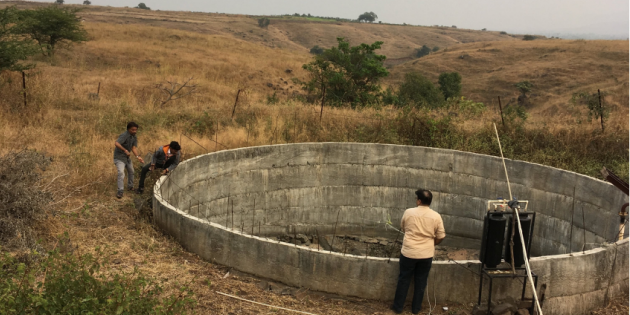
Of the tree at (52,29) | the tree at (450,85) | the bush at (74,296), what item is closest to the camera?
the bush at (74,296)

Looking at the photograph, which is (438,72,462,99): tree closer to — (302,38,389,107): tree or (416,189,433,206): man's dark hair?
(302,38,389,107): tree

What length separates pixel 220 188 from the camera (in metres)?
11.2

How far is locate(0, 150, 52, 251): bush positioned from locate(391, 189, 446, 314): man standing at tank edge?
4.68m

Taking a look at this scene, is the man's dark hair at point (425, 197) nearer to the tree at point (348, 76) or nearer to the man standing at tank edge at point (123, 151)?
the man standing at tank edge at point (123, 151)

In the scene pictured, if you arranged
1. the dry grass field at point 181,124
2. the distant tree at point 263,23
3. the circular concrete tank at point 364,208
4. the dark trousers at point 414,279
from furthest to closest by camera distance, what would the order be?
the distant tree at point 263,23 < the dry grass field at point 181,124 < the circular concrete tank at point 364,208 < the dark trousers at point 414,279

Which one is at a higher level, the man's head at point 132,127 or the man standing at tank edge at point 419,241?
the man's head at point 132,127

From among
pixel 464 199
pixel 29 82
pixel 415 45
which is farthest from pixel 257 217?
pixel 415 45

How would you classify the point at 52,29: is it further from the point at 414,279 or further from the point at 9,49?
the point at 414,279

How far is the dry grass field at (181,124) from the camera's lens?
694 cm

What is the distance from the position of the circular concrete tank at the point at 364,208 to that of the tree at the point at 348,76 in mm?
6049

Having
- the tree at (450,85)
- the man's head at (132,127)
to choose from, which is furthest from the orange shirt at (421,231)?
the tree at (450,85)

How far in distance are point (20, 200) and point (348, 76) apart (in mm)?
14277

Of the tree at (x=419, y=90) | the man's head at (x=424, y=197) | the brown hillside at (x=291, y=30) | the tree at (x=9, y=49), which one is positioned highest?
the brown hillside at (x=291, y=30)

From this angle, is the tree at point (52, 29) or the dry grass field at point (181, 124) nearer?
the dry grass field at point (181, 124)
